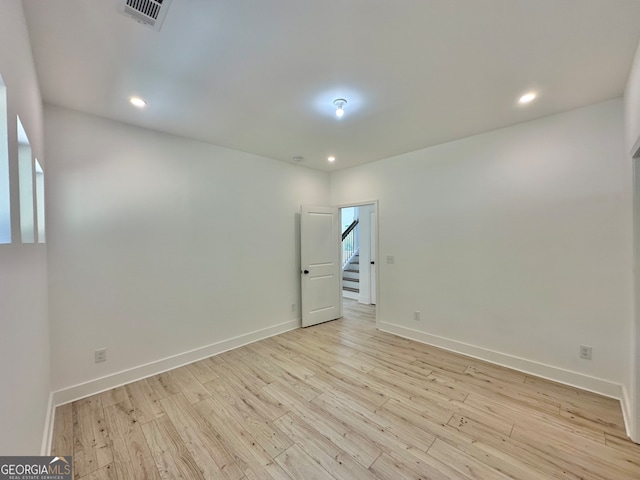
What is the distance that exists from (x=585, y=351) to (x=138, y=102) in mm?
4830

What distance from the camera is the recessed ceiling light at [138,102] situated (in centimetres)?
225

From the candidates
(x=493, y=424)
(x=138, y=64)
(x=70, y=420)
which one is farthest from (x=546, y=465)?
(x=138, y=64)

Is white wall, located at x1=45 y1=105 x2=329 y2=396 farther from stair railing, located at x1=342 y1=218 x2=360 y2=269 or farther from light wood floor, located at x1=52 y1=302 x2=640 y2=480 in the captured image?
stair railing, located at x1=342 y1=218 x2=360 y2=269

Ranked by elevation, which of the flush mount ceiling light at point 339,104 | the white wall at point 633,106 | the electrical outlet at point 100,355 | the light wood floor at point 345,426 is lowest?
the light wood floor at point 345,426

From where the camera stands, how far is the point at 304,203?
4.47 meters

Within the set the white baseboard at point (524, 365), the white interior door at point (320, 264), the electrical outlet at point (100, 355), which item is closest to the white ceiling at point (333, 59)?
the white interior door at point (320, 264)

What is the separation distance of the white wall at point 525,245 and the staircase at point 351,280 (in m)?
2.72

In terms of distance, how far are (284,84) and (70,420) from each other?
327cm

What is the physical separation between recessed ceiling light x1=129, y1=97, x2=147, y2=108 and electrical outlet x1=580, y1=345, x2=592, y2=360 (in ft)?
15.6

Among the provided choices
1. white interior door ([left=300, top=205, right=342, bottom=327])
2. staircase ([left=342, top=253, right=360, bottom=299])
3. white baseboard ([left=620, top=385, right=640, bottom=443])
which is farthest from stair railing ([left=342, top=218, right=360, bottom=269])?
white baseboard ([left=620, top=385, right=640, bottom=443])

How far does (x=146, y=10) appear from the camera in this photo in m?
1.38

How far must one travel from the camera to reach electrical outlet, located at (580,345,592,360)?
2460mm

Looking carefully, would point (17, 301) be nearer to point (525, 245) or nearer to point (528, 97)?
point (528, 97)

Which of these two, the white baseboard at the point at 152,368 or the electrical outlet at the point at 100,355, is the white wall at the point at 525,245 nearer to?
the white baseboard at the point at 152,368
